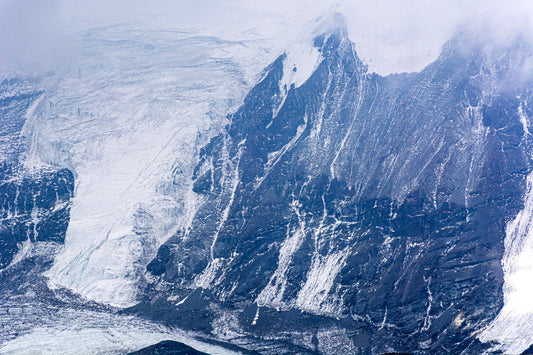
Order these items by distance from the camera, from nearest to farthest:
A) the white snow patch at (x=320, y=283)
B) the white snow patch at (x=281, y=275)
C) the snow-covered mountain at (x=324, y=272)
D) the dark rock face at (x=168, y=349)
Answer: the dark rock face at (x=168, y=349) → the snow-covered mountain at (x=324, y=272) → the white snow patch at (x=320, y=283) → the white snow patch at (x=281, y=275)

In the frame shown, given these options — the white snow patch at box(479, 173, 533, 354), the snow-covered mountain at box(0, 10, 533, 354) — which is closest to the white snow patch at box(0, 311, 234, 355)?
the snow-covered mountain at box(0, 10, 533, 354)

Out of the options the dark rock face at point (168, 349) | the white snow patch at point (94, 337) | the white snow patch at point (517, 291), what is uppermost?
the white snow patch at point (517, 291)

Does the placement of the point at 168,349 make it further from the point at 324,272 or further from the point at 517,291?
the point at 517,291

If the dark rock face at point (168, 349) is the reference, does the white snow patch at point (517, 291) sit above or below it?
above

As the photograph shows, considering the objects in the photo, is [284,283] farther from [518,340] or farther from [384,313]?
[518,340]

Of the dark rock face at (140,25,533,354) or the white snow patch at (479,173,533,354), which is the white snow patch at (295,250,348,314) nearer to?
the dark rock face at (140,25,533,354)

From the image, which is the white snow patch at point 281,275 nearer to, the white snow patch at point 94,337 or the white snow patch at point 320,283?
the white snow patch at point 320,283

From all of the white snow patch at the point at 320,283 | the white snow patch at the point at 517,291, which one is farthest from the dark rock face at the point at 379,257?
the white snow patch at the point at 517,291

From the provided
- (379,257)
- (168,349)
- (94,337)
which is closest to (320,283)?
(379,257)
